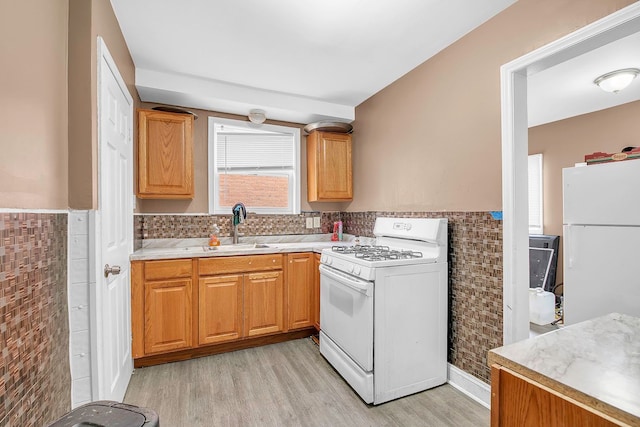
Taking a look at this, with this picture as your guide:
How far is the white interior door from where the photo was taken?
1.46 meters

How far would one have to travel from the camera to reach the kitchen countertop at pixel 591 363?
57cm

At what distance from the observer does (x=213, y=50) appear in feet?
7.34

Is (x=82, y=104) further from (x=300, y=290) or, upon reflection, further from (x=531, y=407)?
(x=300, y=290)

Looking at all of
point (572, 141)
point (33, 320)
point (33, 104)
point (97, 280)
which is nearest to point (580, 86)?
point (572, 141)

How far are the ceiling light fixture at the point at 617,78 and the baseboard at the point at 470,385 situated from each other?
2.89 metres

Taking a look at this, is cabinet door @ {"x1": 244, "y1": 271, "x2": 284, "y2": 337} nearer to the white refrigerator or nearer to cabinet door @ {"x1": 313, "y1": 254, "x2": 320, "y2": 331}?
cabinet door @ {"x1": 313, "y1": 254, "x2": 320, "y2": 331}

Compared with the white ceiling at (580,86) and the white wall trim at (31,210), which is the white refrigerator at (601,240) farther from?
the white wall trim at (31,210)

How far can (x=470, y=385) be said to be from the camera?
6.43ft

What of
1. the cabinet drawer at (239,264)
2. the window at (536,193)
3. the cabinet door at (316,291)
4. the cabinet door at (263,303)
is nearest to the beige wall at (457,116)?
the cabinet door at (316,291)

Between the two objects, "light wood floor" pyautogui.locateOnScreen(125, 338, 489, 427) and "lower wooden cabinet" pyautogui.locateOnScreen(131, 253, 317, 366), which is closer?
"light wood floor" pyautogui.locateOnScreen(125, 338, 489, 427)

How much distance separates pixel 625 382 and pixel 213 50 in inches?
106

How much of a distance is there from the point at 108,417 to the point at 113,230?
1282 millimetres

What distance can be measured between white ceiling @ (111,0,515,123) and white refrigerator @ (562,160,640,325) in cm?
168

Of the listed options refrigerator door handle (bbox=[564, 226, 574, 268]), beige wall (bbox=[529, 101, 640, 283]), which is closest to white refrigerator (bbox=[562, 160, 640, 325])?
refrigerator door handle (bbox=[564, 226, 574, 268])
